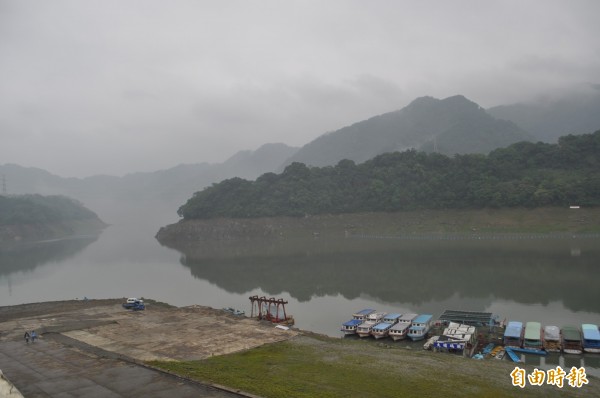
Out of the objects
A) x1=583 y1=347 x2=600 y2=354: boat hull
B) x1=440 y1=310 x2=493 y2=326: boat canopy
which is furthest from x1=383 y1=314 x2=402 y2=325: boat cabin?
x1=583 y1=347 x2=600 y2=354: boat hull

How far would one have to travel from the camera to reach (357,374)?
16.1 meters

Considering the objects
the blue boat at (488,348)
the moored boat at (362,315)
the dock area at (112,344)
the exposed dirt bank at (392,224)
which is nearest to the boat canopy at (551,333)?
the blue boat at (488,348)

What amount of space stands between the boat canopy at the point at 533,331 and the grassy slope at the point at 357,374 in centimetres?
417

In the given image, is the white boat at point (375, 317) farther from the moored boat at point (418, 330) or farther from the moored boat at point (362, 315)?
the moored boat at point (418, 330)

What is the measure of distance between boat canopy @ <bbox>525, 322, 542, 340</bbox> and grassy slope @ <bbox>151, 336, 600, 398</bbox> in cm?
417

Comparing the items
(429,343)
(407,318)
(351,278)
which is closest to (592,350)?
(429,343)

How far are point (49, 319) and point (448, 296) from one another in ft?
91.1

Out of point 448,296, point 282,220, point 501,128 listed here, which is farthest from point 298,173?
point 501,128

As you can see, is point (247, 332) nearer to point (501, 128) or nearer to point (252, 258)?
point (252, 258)

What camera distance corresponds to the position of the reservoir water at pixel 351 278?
3203cm

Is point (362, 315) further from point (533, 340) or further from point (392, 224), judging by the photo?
point (392, 224)

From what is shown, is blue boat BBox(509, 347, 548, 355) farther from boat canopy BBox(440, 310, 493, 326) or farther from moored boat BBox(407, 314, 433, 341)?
moored boat BBox(407, 314, 433, 341)

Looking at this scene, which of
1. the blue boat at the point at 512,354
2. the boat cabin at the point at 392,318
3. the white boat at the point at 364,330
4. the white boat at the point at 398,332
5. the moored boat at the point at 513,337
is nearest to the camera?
the blue boat at the point at 512,354

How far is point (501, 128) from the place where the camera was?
17912 cm
